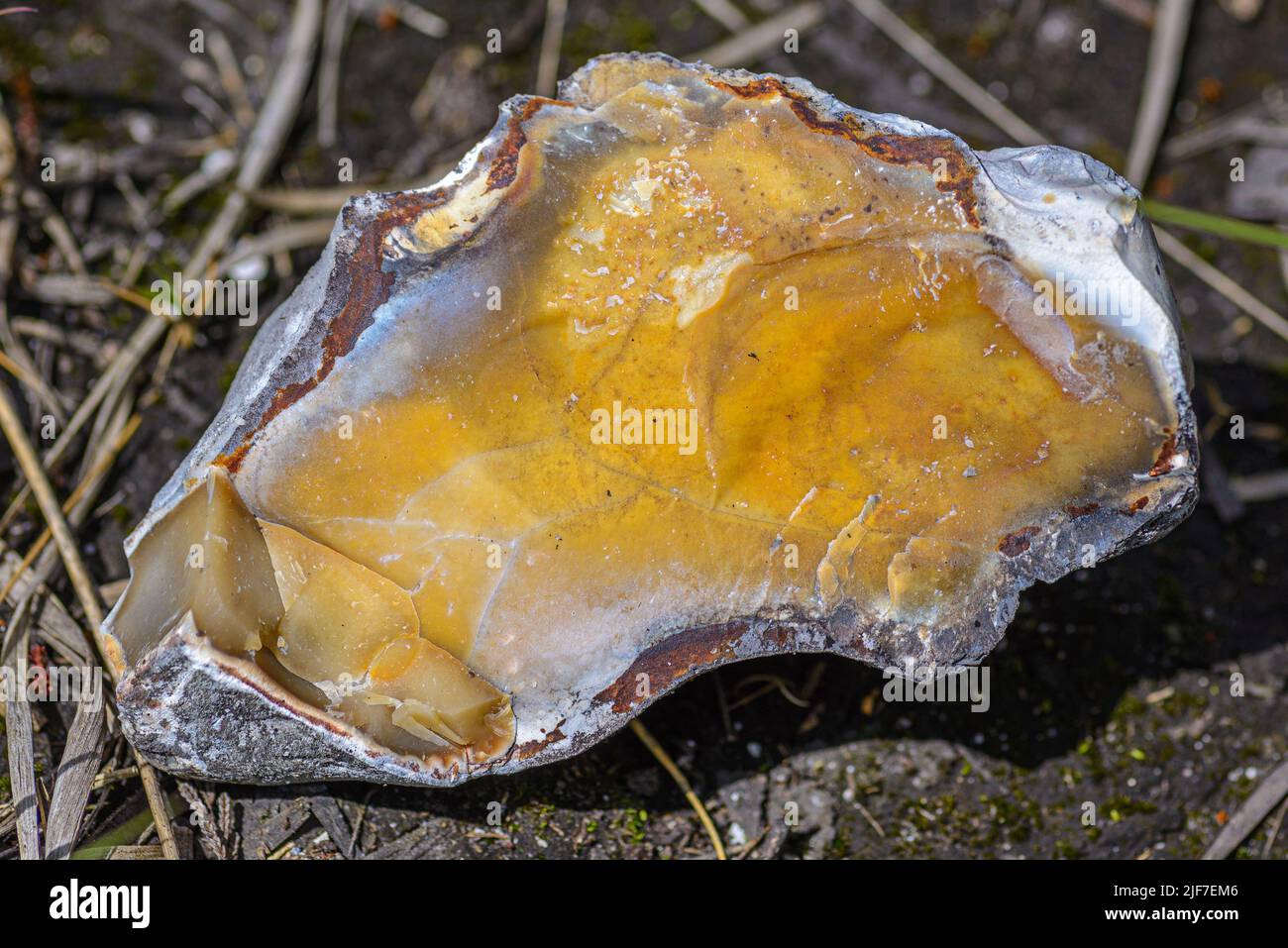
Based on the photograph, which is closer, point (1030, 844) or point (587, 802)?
point (587, 802)

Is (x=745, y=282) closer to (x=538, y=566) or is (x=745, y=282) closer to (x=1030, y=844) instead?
(x=538, y=566)

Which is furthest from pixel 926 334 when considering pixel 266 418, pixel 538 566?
pixel 266 418

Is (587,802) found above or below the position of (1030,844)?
above
